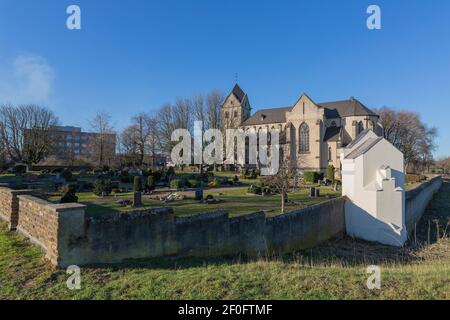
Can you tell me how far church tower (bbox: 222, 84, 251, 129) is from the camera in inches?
2190

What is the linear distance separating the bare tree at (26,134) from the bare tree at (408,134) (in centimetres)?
5887

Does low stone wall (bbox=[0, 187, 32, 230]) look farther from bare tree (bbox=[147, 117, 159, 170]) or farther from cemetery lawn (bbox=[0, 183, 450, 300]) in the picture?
bare tree (bbox=[147, 117, 159, 170])

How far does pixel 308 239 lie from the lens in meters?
12.1

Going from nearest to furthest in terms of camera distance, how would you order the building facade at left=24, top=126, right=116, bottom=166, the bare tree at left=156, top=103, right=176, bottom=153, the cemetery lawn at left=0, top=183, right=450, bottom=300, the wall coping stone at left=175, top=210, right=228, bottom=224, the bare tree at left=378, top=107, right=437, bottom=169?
the cemetery lawn at left=0, top=183, right=450, bottom=300
the wall coping stone at left=175, top=210, right=228, bottom=224
the building facade at left=24, top=126, right=116, bottom=166
the bare tree at left=156, top=103, right=176, bottom=153
the bare tree at left=378, top=107, right=437, bottom=169

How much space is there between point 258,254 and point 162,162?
5023 centimetres

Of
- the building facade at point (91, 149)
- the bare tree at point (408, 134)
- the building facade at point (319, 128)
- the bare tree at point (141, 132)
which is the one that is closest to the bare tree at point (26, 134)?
the building facade at point (91, 149)

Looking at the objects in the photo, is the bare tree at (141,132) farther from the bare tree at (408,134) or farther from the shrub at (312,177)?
Result: the bare tree at (408,134)

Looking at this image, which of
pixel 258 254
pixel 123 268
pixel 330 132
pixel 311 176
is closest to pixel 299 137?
pixel 330 132

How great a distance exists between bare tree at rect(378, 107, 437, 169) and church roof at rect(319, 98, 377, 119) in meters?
9.64

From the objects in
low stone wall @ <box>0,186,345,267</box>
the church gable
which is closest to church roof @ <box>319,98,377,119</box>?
the church gable

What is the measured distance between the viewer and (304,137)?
49.1 metres

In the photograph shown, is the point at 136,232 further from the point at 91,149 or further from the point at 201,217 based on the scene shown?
the point at 91,149

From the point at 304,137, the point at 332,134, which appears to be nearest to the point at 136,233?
the point at 304,137
